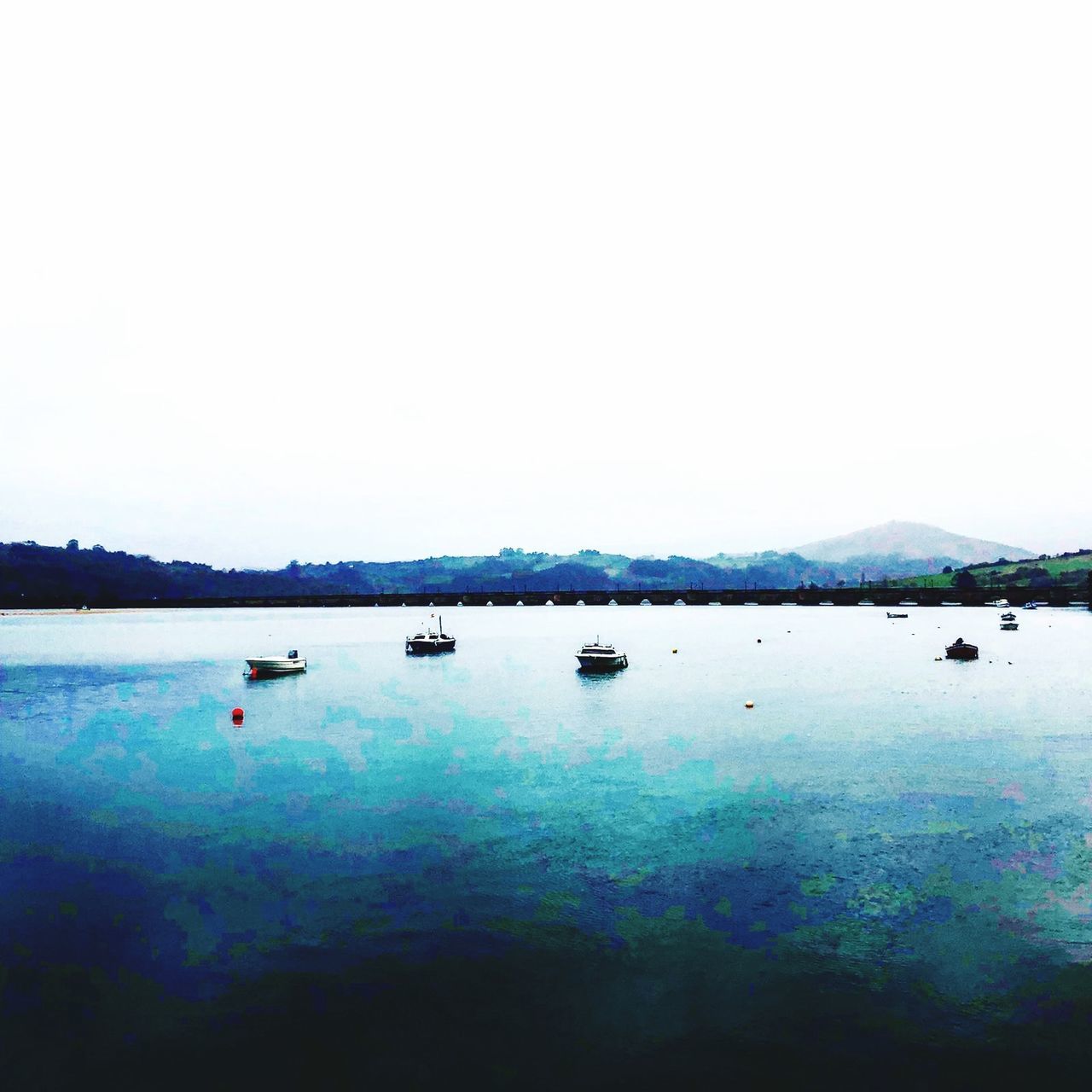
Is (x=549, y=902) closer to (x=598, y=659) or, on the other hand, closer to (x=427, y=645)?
(x=598, y=659)

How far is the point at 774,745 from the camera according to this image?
4969cm

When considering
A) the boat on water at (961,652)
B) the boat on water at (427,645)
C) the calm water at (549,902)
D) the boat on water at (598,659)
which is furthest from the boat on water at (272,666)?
the boat on water at (961,652)

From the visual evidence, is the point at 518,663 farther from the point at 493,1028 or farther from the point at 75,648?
the point at 493,1028

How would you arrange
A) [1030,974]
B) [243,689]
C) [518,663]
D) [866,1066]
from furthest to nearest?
[518,663]
[243,689]
[1030,974]
[866,1066]

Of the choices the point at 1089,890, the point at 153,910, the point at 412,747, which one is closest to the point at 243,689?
the point at 412,747

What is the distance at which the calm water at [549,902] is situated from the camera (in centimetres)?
1691

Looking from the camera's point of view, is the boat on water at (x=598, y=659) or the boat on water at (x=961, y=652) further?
the boat on water at (x=961, y=652)

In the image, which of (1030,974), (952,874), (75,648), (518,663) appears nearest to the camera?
(1030,974)

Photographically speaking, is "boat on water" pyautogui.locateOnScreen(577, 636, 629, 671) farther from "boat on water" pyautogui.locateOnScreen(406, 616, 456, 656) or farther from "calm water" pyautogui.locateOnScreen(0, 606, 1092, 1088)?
"boat on water" pyautogui.locateOnScreen(406, 616, 456, 656)

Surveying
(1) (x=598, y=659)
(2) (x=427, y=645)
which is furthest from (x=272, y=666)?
(1) (x=598, y=659)

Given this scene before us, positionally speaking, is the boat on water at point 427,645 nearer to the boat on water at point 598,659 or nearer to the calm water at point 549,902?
the boat on water at point 598,659

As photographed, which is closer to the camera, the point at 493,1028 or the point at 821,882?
the point at 493,1028

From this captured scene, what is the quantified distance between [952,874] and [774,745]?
2361 cm

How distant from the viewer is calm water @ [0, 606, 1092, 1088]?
16.9 m
